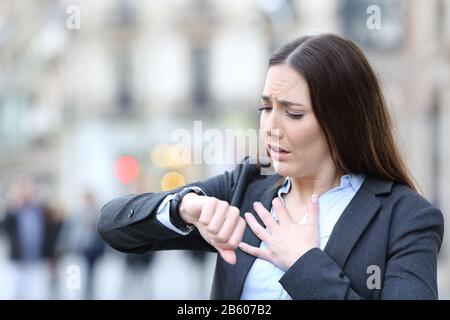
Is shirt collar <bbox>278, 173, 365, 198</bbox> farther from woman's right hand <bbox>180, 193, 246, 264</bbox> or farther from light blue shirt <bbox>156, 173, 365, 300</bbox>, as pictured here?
woman's right hand <bbox>180, 193, 246, 264</bbox>

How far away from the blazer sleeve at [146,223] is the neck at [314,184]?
0.54 ft

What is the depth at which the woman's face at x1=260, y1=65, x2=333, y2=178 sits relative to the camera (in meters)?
2.36

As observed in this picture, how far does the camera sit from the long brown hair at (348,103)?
2369 mm

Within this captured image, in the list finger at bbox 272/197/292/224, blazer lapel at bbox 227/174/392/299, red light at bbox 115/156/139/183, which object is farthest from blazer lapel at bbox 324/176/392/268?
red light at bbox 115/156/139/183

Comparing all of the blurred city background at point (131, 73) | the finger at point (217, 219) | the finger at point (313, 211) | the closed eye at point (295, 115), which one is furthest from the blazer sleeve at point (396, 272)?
the blurred city background at point (131, 73)

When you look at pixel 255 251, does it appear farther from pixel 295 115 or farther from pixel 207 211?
pixel 295 115

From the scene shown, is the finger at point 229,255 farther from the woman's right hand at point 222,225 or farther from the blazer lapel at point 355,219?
the blazer lapel at point 355,219

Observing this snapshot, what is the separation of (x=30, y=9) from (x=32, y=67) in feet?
7.06

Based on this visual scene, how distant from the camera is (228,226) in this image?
7.00 feet

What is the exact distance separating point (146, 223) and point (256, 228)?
277 mm

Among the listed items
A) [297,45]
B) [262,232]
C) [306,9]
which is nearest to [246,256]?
[262,232]

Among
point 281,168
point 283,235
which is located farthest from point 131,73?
point 283,235
